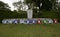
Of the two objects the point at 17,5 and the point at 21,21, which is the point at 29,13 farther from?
the point at 17,5

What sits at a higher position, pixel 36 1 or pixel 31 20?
pixel 36 1

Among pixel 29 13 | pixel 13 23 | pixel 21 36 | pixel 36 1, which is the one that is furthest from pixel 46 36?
pixel 36 1

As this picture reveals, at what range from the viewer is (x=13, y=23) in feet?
85.5

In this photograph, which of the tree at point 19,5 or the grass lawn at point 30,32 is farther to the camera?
the tree at point 19,5

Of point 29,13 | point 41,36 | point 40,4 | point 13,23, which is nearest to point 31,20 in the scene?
point 29,13

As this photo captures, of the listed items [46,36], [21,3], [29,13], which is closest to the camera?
[46,36]

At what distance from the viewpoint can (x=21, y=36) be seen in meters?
14.1

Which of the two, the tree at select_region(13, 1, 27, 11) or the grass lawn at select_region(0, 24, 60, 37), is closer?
the grass lawn at select_region(0, 24, 60, 37)

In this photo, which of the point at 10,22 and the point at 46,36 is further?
the point at 10,22

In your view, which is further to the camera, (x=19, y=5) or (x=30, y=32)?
(x=19, y=5)

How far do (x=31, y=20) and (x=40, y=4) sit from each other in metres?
13.4

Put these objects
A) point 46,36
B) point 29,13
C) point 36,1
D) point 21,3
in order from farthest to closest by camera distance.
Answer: point 21,3 < point 36,1 < point 29,13 < point 46,36

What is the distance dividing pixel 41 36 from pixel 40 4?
79.3 ft

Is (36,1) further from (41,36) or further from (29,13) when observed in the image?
(41,36)
